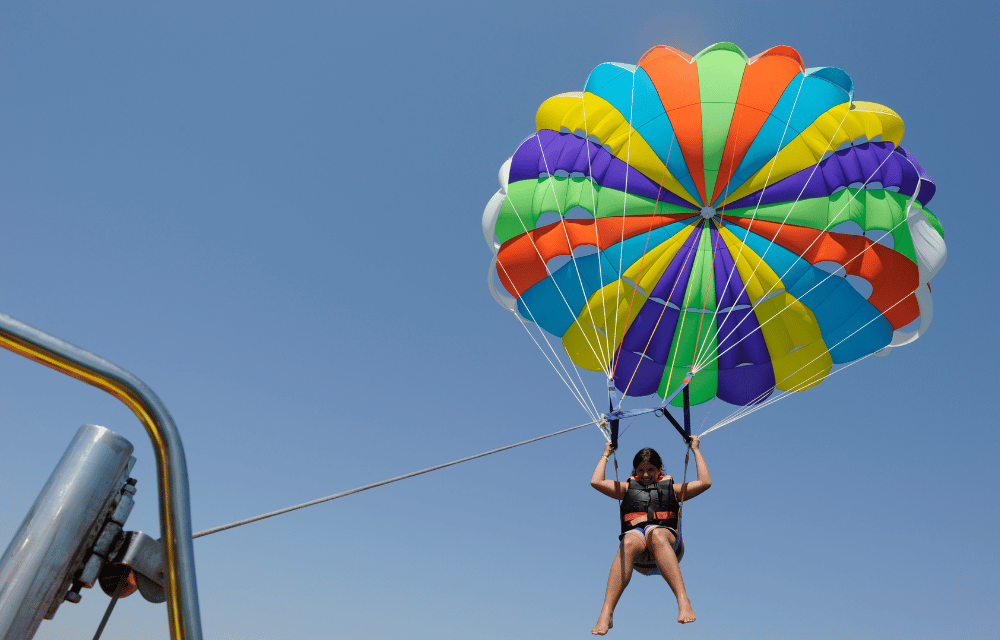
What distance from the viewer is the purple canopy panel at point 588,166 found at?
6773 millimetres

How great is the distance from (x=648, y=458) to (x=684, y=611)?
1094 millimetres

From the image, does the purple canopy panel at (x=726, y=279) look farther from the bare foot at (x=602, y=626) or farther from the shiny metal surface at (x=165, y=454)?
the shiny metal surface at (x=165, y=454)

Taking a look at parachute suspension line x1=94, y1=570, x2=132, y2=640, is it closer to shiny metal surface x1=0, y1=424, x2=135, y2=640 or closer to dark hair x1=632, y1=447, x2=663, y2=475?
shiny metal surface x1=0, y1=424, x2=135, y2=640

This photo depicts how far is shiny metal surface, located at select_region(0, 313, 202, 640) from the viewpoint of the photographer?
0.72 metres

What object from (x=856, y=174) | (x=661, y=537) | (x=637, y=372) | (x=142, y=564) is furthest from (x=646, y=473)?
(x=142, y=564)

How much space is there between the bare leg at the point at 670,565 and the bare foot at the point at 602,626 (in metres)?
0.45

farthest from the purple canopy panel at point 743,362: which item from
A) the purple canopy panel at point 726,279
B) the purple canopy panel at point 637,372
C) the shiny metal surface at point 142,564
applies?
the shiny metal surface at point 142,564

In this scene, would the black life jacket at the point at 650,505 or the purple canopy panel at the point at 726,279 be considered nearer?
the black life jacket at the point at 650,505

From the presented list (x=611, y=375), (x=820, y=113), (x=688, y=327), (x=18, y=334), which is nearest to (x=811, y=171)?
(x=820, y=113)

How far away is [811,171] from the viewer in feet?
21.2

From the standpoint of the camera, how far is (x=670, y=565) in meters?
4.70

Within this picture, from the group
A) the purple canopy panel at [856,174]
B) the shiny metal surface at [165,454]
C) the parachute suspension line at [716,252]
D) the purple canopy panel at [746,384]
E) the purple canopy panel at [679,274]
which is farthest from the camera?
the purple canopy panel at [746,384]

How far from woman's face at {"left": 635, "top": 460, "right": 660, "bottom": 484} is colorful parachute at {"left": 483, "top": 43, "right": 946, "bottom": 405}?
4.34 feet

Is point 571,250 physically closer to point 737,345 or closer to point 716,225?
point 716,225
